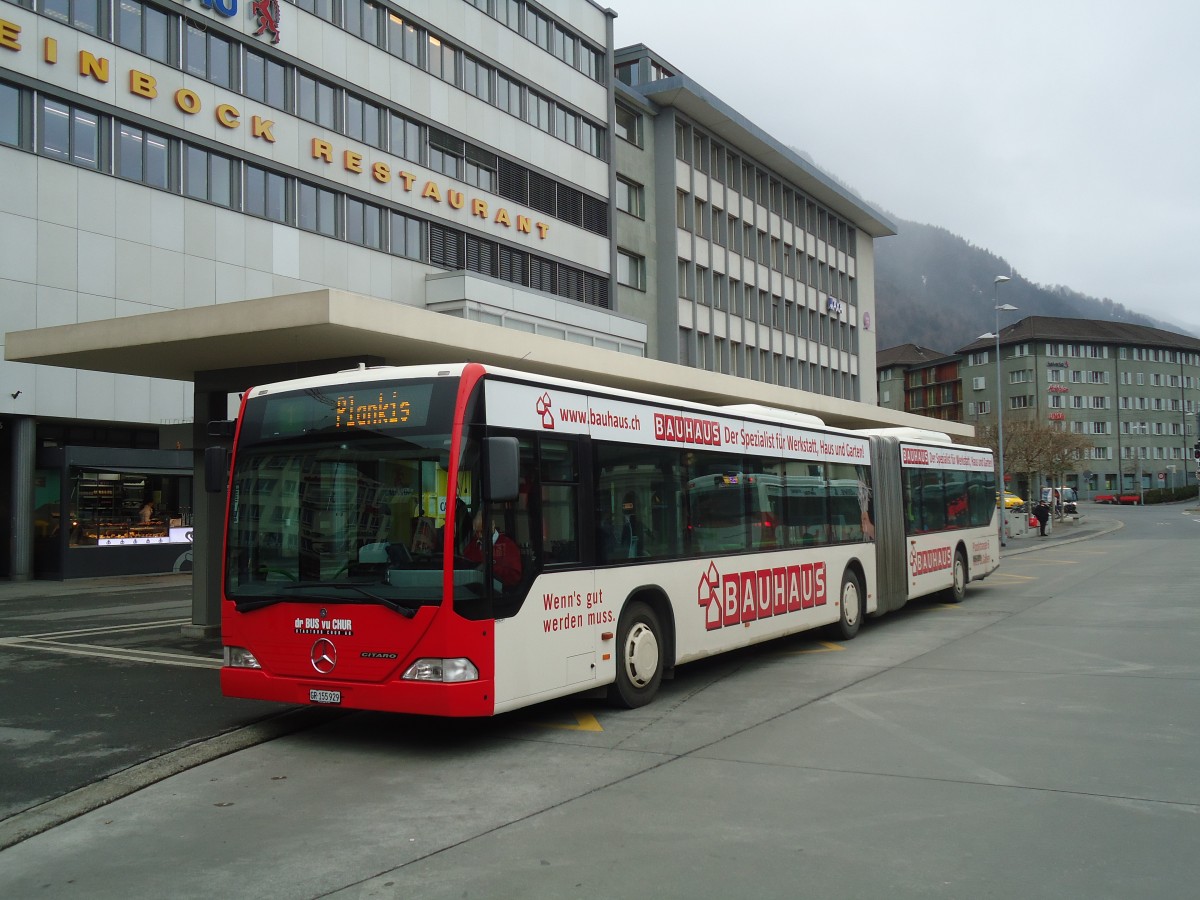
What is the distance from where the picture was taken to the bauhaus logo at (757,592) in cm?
1088

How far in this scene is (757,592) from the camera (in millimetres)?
11875

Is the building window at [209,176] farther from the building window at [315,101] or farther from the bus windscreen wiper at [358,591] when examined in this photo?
the bus windscreen wiper at [358,591]

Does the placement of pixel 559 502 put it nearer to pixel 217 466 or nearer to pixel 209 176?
pixel 217 466

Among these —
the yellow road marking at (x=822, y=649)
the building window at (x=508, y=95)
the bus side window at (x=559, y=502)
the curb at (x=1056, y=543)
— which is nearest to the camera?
the bus side window at (x=559, y=502)

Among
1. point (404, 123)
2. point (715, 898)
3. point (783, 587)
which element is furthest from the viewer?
point (404, 123)

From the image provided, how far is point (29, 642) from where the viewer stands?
47.6ft

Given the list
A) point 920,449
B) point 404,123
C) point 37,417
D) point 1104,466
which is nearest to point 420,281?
point 404,123

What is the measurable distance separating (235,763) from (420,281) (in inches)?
1118

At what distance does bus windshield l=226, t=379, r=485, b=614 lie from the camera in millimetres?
7715

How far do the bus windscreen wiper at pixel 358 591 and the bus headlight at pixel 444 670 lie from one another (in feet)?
1.18

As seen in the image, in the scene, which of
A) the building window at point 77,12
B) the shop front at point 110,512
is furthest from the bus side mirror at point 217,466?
the building window at point 77,12

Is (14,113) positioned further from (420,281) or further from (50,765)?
(50,765)

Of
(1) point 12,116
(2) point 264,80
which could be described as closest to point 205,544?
(1) point 12,116

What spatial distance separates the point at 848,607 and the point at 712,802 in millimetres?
8504
